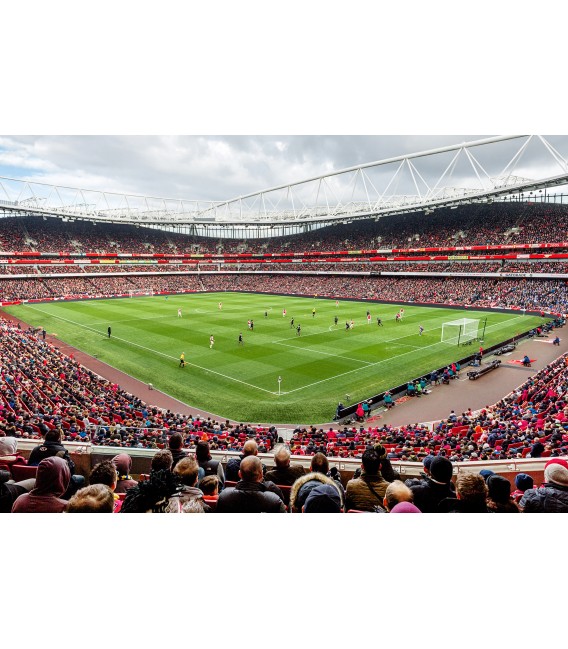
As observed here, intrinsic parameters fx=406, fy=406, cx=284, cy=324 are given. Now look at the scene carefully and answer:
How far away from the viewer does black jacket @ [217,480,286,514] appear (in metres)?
4.15

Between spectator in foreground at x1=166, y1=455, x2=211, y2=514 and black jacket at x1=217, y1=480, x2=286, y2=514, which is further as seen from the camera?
black jacket at x1=217, y1=480, x2=286, y2=514

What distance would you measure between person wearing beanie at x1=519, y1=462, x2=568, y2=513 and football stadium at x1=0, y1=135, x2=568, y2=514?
0.06 feet

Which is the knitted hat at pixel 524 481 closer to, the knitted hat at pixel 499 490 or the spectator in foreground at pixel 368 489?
the knitted hat at pixel 499 490

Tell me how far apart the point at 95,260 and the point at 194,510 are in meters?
85.7

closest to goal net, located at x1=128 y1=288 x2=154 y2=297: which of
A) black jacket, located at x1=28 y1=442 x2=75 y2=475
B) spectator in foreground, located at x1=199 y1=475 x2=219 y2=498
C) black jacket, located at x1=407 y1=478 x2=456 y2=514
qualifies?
black jacket, located at x1=28 y1=442 x2=75 y2=475

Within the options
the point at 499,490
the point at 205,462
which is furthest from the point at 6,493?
the point at 499,490

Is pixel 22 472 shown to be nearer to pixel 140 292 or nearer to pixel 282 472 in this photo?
pixel 282 472

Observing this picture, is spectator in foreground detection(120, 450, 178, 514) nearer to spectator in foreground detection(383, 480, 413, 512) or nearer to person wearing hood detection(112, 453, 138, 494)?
person wearing hood detection(112, 453, 138, 494)

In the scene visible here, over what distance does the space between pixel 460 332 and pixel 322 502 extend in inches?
1310

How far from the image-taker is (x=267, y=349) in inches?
1221

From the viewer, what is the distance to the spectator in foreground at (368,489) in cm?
476

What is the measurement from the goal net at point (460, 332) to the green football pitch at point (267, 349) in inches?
43.3

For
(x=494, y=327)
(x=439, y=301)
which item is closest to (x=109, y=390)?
(x=494, y=327)

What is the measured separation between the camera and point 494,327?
127 feet
